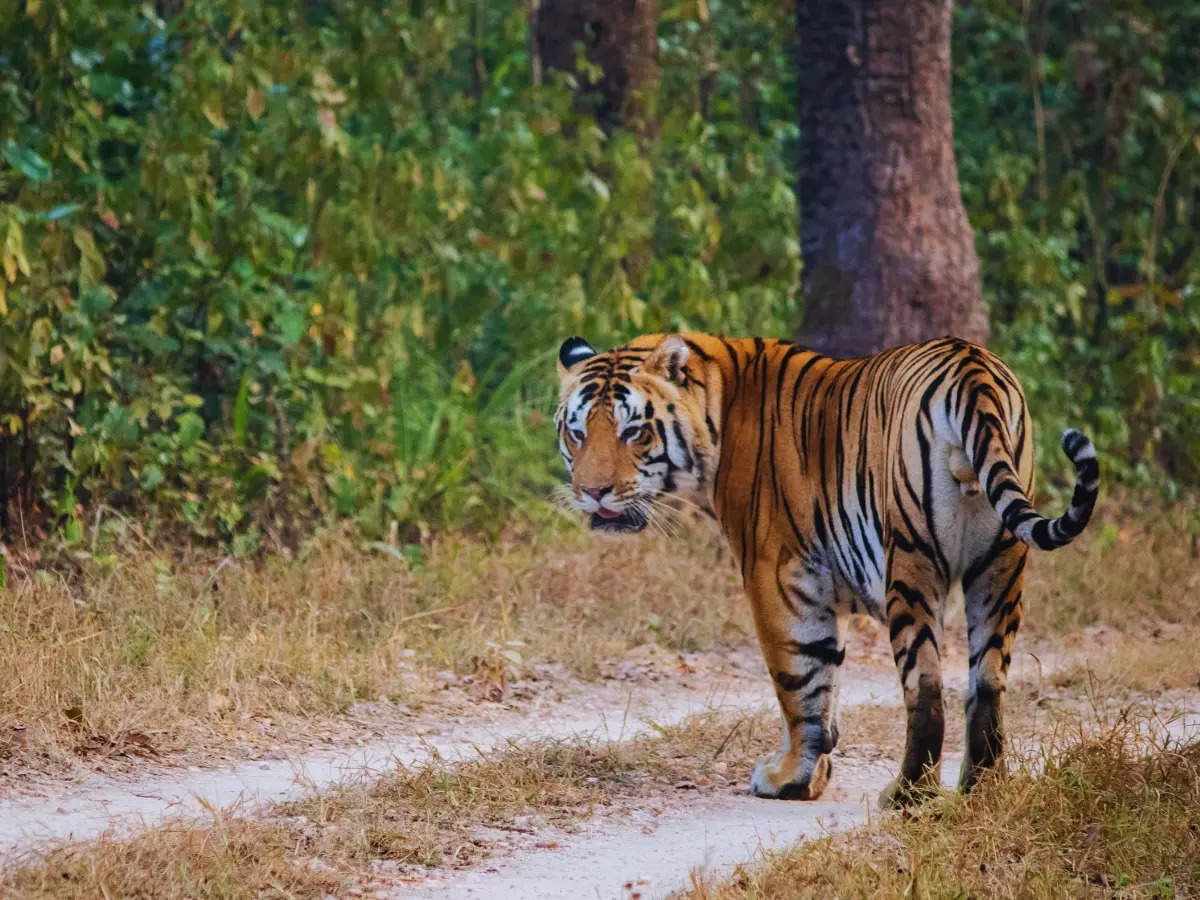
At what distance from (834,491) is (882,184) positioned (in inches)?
150

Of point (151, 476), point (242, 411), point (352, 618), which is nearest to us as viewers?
point (352, 618)

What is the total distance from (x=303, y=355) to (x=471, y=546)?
3.75 ft

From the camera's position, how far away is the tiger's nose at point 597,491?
17.1ft

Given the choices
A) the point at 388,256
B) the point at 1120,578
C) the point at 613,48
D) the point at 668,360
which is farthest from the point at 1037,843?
the point at 613,48

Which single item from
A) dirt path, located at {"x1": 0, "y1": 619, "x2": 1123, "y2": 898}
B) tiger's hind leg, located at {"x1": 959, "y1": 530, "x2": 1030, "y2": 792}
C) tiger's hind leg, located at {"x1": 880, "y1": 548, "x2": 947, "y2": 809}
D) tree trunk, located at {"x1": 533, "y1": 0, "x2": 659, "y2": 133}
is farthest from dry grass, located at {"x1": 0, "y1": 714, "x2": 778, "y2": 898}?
tree trunk, located at {"x1": 533, "y1": 0, "x2": 659, "y2": 133}

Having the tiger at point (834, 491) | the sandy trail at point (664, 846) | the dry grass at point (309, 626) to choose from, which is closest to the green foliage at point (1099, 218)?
the dry grass at point (309, 626)

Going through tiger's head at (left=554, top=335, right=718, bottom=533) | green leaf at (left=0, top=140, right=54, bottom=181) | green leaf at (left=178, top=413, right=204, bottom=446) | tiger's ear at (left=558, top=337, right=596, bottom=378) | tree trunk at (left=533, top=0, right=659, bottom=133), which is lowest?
green leaf at (left=178, top=413, right=204, bottom=446)

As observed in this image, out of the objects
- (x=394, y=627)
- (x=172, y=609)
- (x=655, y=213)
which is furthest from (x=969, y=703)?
(x=655, y=213)

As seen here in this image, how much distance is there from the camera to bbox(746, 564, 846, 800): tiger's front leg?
5.06 m

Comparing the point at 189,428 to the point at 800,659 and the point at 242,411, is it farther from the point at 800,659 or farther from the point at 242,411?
the point at 800,659

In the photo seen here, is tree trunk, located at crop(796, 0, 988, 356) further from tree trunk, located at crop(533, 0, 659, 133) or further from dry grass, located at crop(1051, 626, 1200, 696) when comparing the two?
dry grass, located at crop(1051, 626, 1200, 696)

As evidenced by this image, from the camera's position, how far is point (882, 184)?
8508 mm

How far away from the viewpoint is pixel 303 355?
7891mm

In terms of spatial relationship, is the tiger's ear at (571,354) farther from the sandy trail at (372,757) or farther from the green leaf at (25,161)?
the green leaf at (25,161)
